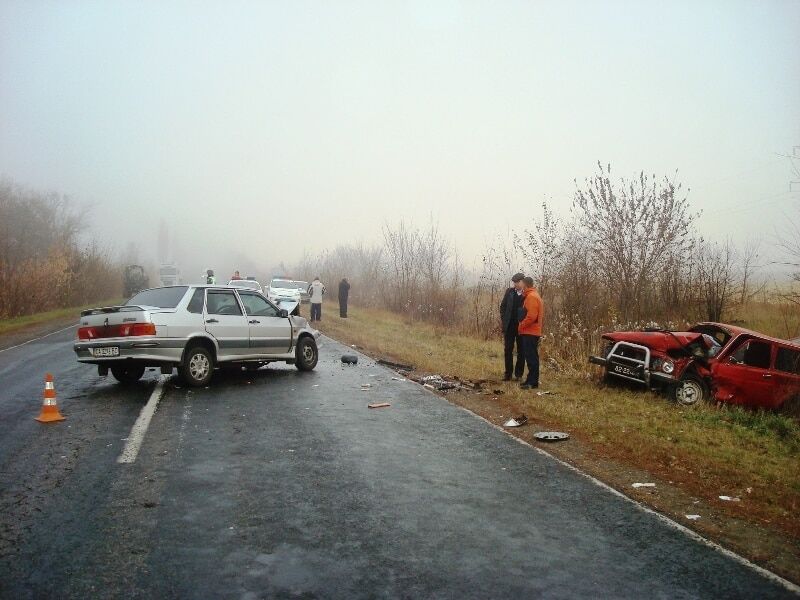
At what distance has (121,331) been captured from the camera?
10.2 m

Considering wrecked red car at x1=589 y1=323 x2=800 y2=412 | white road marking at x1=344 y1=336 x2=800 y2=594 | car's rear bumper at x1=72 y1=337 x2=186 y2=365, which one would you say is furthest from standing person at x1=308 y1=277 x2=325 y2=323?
white road marking at x1=344 y1=336 x2=800 y2=594

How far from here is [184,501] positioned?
5043mm

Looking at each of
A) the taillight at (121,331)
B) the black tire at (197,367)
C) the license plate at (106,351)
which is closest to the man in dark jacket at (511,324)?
the black tire at (197,367)

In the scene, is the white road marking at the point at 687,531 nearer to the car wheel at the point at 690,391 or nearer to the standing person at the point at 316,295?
the car wheel at the point at 690,391

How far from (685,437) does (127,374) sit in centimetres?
922

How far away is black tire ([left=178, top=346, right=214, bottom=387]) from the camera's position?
10.7 metres

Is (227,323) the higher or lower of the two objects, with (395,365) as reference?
higher

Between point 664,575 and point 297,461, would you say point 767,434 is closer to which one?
point 664,575

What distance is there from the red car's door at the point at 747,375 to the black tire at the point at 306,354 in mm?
7657

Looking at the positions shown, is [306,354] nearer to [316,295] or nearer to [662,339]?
[662,339]

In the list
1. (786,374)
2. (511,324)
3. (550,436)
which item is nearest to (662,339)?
(786,374)

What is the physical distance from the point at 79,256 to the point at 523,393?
1395 inches

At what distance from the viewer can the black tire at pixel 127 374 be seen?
11223mm

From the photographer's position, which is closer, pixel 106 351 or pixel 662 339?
pixel 106 351
